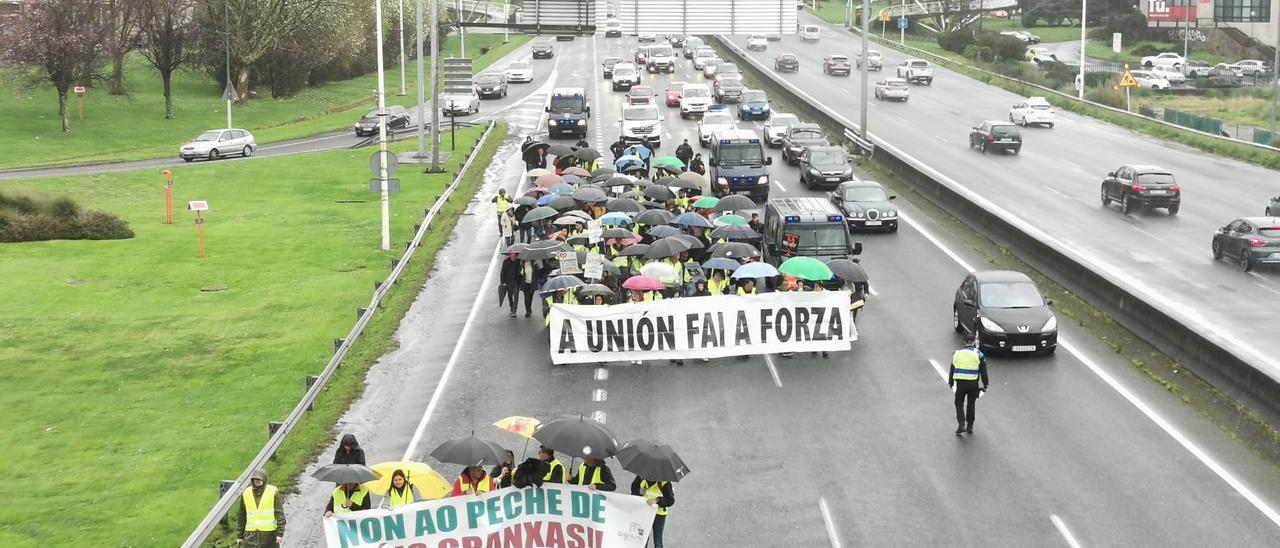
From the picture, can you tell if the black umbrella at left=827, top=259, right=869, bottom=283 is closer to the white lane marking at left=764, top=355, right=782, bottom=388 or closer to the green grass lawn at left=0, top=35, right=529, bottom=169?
the white lane marking at left=764, top=355, right=782, bottom=388

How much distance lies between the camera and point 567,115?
202 ft

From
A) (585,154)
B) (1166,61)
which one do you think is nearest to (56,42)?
(585,154)

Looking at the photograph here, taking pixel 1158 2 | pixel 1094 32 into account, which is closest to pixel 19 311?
pixel 1158 2

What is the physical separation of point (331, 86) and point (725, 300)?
81803 mm

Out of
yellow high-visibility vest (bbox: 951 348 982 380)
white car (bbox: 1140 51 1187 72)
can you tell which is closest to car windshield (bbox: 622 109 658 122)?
yellow high-visibility vest (bbox: 951 348 982 380)

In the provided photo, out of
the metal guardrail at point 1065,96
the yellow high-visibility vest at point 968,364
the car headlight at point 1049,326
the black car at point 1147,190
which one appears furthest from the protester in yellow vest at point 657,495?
the metal guardrail at point 1065,96

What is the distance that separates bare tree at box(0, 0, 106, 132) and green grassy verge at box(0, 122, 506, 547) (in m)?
25.9

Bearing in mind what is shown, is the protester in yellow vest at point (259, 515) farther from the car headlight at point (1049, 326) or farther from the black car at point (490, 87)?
the black car at point (490, 87)

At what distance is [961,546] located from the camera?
1642 cm

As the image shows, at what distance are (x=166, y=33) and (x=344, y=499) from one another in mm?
72779

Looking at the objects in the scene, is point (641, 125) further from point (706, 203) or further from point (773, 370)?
point (773, 370)

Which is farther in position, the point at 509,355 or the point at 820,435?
the point at 509,355

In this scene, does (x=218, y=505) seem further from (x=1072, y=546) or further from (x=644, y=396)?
(x=1072, y=546)

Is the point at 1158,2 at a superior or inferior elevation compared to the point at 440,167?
superior
